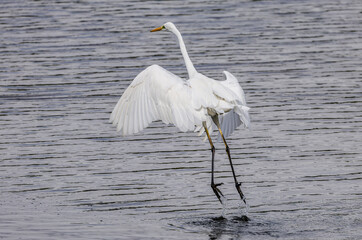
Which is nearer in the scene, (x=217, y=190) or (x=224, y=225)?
(x=224, y=225)

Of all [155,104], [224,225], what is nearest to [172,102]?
[155,104]

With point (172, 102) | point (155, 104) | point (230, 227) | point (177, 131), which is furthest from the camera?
point (177, 131)

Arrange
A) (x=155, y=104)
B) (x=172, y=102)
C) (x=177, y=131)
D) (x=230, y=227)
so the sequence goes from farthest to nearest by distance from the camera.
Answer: (x=177, y=131) < (x=155, y=104) < (x=172, y=102) < (x=230, y=227)

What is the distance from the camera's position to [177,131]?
13.8 meters

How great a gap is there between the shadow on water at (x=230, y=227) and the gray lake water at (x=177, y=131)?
14mm

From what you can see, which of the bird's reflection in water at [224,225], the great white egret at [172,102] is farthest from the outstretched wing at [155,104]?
the bird's reflection in water at [224,225]

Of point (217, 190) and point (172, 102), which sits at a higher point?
point (172, 102)

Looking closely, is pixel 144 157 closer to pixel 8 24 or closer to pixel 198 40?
pixel 198 40

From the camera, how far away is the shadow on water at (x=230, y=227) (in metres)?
9.34

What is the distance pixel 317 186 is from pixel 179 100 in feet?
6.85

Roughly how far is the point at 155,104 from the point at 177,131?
10.6 feet

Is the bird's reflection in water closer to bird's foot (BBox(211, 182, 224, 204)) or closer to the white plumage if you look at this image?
bird's foot (BBox(211, 182, 224, 204))

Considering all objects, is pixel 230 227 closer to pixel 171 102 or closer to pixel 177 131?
pixel 171 102

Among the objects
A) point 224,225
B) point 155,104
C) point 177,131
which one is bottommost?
point 224,225
